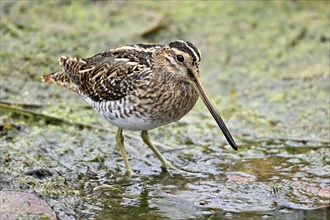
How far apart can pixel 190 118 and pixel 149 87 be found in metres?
1.90

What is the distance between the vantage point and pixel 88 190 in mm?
5926

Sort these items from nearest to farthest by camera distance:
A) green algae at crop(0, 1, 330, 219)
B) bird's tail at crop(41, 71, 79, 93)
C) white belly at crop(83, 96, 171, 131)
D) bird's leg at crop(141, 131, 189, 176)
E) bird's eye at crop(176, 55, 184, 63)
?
green algae at crop(0, 1, 330, 219), bird's eye at crop(176, 55, 184, 63), white belly at crop(83, 96, 171, 131), bird's leg at crop(141, 131, 189, 176), bird's tail at crop(41, 71, 79, 93)

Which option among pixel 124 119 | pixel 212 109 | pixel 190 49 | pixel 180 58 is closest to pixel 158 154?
pixel 124 119

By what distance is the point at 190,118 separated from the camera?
7.91 meters

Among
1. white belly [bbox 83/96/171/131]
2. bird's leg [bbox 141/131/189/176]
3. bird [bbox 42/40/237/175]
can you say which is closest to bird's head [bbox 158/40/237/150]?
bird [bbox 42/40/237/175]

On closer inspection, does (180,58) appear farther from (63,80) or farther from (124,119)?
(63,80)

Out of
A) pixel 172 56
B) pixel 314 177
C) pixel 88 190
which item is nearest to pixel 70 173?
pixel 88 190

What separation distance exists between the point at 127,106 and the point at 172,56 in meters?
0.58

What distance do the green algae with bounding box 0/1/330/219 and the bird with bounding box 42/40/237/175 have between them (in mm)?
523

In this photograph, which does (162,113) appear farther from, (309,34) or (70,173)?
(309,34)

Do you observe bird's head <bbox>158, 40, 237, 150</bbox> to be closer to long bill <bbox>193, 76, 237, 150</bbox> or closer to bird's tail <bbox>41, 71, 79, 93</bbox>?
long bill <bbox>193, 76, 237, 150</bbox>

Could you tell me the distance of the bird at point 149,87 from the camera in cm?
589

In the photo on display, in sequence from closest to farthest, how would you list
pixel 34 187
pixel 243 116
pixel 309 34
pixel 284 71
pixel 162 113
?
pixel 34 187 → pixel 162 113 → pixel 243 116 → pixel 284 71 → pixel 309 34

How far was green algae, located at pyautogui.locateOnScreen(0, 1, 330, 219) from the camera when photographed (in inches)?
227
